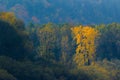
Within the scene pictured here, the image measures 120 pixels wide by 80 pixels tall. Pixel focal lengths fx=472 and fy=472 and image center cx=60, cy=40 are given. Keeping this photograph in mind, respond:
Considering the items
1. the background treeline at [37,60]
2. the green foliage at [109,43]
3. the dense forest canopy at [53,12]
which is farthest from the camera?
the dense forest canopy at [53,12]

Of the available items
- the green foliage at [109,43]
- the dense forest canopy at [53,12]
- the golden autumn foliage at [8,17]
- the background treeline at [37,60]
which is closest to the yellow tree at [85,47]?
the background treeline at [37,60]

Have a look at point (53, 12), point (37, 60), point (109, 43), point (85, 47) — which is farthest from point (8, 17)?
point (53, 12)

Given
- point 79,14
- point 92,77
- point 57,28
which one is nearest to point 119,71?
point 92,77

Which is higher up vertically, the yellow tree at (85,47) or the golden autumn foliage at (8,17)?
the golden autumn foliage at (8,17)

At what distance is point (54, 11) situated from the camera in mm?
184500

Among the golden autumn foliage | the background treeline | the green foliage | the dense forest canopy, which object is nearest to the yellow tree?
the background treeline

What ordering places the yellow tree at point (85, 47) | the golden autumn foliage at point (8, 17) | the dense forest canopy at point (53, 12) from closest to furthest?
1. the golden autumn foliage at point (8, 17)
2. the yellow tree at point (85, 47)
3. the dense forest canopy at point (53, 12)

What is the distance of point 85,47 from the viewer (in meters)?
64.9

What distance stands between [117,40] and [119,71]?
21130mm

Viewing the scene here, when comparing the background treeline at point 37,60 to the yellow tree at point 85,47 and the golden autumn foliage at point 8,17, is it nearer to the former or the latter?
the golden autumn foliage at point 8,17

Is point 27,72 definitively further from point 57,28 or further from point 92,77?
point 57,28

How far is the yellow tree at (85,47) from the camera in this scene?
6400 cm

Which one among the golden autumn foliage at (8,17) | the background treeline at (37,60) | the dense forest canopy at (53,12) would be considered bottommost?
the background treeline at (37,60)

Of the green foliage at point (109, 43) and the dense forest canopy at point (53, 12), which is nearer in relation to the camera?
the green foliage at point (109, 43)
